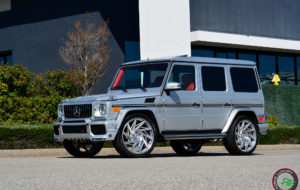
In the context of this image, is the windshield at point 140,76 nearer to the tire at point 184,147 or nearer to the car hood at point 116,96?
the car hood at point 116,96

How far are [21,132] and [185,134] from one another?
4834 millimetres

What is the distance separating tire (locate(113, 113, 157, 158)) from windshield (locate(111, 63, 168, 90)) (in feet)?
3.01

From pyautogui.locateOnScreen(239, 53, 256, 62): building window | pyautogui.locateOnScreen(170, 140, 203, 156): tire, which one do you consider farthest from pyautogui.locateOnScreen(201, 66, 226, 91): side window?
pyautogui.locateOnScreen(239, 53, 256, 62): building window

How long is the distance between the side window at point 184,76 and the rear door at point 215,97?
0.25m

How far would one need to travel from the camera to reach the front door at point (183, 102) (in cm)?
1143

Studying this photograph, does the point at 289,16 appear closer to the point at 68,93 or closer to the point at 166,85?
the point at 68,93

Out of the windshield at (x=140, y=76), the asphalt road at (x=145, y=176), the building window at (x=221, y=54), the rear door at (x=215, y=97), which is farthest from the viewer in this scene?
the building window at (x=221, y=54)

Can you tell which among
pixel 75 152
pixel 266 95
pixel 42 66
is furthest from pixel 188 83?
pixel 42 66

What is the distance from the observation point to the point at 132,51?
81.9 feet

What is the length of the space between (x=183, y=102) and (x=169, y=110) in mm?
393

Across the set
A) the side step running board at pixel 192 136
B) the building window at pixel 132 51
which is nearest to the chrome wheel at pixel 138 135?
the side step running board at pixel 192 136

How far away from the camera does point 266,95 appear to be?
2206 centimetres

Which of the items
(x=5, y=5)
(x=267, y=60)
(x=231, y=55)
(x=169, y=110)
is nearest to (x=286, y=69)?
(x=267, y=60)

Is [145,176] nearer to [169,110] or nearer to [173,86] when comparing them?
[173,86]
